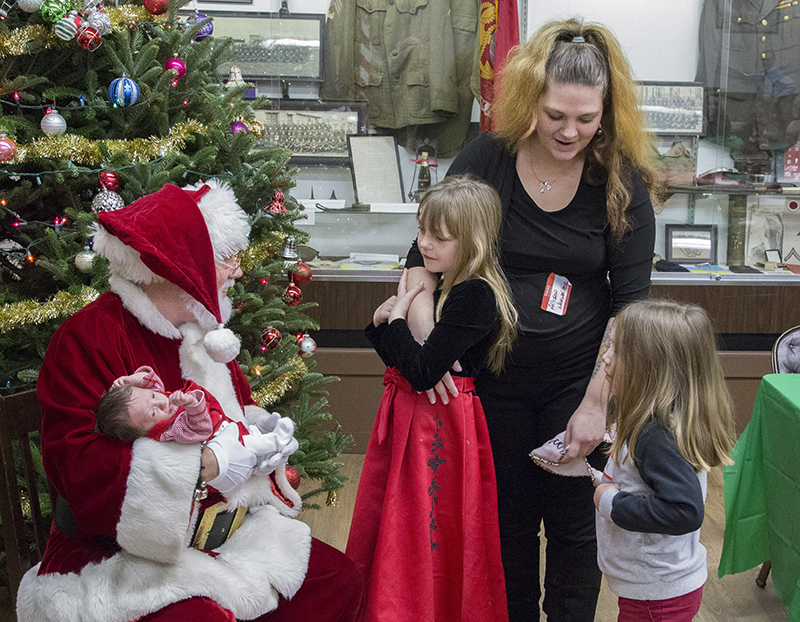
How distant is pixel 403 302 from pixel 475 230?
243 millimetres

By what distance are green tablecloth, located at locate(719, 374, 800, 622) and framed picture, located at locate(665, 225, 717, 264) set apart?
165 centimetres

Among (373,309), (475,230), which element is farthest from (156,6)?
(373,309)

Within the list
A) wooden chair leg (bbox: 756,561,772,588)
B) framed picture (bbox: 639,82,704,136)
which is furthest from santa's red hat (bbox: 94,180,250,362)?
framed picture (bbox: 639,82,704,136)

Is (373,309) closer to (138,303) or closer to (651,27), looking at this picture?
(651,27)

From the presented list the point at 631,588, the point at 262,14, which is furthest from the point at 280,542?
the point at 262,14

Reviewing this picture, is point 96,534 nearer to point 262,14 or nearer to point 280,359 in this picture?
point 280,359

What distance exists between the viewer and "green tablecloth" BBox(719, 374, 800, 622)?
6.75 ft

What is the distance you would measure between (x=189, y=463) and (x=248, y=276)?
3.75ft

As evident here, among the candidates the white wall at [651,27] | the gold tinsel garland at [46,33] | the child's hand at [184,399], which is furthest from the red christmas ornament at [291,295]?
the white wall at [651,27]

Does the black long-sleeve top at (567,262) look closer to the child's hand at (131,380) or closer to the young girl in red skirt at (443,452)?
the young girl in red skirt at (443,452)

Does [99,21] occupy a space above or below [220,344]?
above

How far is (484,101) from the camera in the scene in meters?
3.64

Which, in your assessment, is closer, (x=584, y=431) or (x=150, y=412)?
(x=150, y=412)

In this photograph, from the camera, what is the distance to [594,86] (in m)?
1.63
